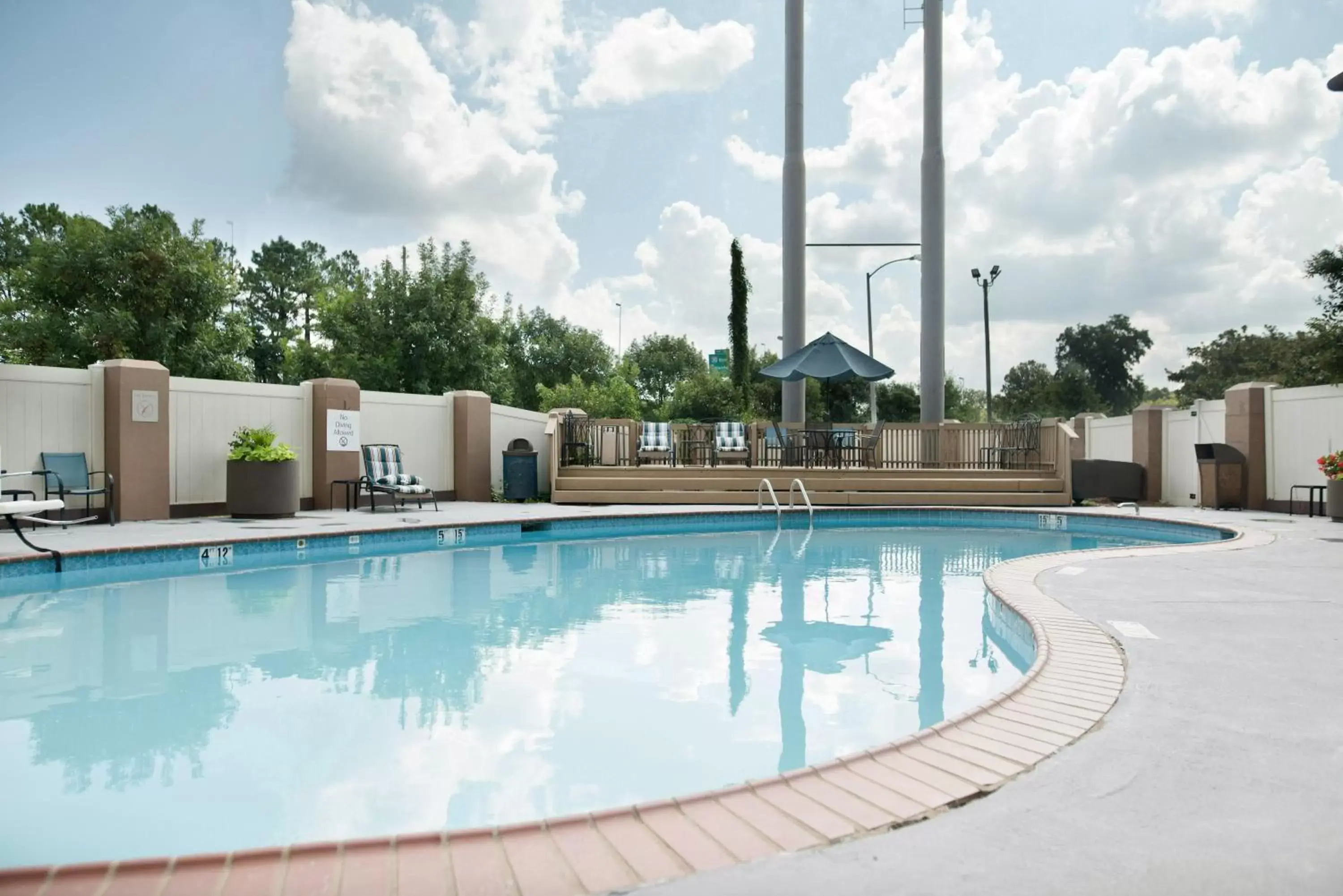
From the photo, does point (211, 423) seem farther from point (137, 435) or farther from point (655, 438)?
point (655, 438)

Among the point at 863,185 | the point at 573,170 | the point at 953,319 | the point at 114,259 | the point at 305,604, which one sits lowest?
the point at 305,604

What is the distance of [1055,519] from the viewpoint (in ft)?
42.6

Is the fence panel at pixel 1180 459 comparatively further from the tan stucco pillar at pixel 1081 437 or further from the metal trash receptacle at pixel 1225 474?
the tan stucco pillar at pixel 1081 437

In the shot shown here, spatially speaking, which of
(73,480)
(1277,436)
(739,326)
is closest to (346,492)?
(73,480)

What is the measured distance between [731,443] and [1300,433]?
9.28 m

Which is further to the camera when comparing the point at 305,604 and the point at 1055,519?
the point at 1055,519

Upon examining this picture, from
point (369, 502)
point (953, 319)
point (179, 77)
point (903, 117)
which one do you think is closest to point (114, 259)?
point (179, 77)

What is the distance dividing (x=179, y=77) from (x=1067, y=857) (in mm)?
15289

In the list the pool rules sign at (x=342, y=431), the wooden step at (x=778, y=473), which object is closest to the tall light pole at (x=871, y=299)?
the wooden step at (x=778, y=473)

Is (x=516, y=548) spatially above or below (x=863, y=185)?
below

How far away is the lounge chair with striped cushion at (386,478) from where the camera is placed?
1262 cm

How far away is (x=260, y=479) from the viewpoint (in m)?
11.0

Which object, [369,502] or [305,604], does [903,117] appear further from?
[305,604]

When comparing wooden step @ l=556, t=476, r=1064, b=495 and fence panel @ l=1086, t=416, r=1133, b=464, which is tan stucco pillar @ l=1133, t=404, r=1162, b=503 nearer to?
fence panel @ l=1086, t=416, r=1133, b=464
